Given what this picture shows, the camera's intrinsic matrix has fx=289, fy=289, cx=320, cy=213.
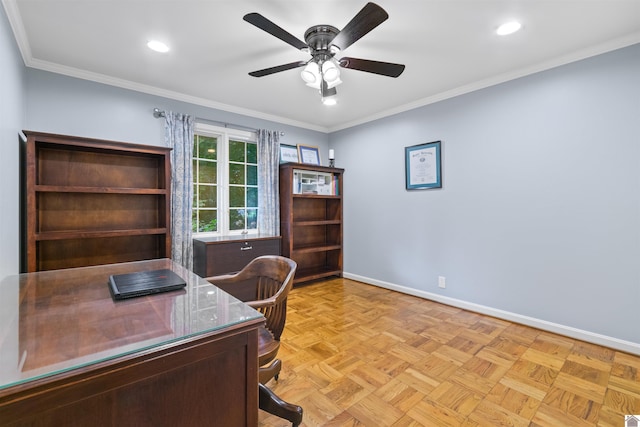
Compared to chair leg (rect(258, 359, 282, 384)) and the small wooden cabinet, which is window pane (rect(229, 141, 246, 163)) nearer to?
the small wooden cabinet

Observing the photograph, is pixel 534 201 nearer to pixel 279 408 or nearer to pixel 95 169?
pixel 279 408

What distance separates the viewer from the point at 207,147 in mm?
3666

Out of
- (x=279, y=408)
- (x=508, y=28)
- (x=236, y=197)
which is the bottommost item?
(x=279, y=408)

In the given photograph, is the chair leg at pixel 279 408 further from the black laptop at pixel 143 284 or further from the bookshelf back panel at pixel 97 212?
the bookshelf back panel at pixel 97 212

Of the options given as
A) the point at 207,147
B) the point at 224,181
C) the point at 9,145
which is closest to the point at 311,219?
the point at 224,181

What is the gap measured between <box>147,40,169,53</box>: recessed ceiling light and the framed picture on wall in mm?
2793

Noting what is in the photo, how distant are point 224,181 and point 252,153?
0.58 meters

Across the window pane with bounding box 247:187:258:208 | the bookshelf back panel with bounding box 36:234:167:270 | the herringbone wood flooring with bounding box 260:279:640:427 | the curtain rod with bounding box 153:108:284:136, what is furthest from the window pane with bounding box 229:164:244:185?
the herringbone wood flooring with bounding box 260:279:640:427

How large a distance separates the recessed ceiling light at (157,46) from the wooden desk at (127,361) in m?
2.02

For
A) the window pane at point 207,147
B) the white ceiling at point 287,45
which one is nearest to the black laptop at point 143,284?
the white ceiling at point 287,45

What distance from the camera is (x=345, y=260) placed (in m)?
4.60

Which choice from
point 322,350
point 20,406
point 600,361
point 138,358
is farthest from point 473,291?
point 20,406

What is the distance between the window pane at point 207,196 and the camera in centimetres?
357

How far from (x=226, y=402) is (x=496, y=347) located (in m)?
2.32
